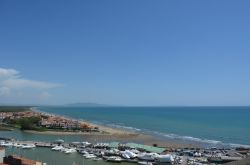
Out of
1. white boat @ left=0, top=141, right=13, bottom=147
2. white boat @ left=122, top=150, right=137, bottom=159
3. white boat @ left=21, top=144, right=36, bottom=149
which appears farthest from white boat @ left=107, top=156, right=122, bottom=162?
white boat @ left=0, top=141, right=13, bottom=147

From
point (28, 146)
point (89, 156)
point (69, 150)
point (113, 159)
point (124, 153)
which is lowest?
point (113, 159)

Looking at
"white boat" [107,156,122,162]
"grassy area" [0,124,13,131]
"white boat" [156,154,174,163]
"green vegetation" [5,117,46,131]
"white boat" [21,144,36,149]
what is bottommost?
"white boat" [107,156,122,162]

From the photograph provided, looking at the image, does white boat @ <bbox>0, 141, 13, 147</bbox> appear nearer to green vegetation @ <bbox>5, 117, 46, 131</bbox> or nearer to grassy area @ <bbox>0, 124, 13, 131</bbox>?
green vegetation @ <bbox>5, 117, 46, 131</bbox>

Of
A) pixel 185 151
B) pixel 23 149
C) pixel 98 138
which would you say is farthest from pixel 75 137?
pixel 185 151

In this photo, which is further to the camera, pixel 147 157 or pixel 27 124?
pixel 27 124

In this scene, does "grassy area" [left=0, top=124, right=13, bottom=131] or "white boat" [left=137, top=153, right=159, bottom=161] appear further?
"grassy area" [left=0, top=124, right=13, bottom=131]

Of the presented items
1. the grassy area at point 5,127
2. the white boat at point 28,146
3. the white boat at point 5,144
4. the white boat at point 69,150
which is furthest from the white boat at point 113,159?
the grassy area at point 5,127

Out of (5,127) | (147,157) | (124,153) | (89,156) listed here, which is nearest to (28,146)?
(89,156)

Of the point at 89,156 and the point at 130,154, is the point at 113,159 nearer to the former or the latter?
the point at 130,154

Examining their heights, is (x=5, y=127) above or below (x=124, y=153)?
above
